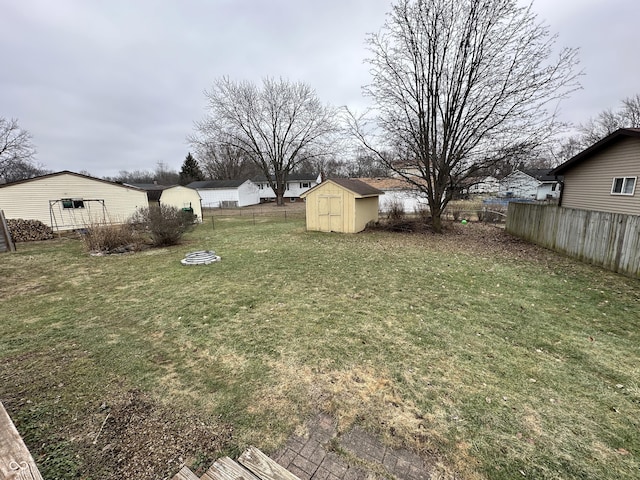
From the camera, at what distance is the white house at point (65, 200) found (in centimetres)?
1423

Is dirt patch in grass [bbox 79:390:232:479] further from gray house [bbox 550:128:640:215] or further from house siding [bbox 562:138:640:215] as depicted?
house siding [bbox 562:138:640:215]

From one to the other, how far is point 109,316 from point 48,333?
2.56 feet

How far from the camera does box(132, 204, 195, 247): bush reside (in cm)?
1086

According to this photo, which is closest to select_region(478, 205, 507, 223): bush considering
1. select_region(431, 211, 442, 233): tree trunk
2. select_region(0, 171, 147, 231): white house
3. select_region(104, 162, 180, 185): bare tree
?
select_region(431, 211, 442, 233): tree trunk

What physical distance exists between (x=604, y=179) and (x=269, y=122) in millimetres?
30076

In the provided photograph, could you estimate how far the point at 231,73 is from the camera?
2875 centimetres

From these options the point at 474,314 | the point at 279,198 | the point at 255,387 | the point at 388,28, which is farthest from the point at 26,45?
the point at 279,198

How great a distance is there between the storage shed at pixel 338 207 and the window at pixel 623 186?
944cm

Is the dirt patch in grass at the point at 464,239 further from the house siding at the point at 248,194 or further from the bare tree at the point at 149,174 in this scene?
the bare tree at the point at 149,174

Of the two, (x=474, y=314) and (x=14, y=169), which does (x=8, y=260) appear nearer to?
(x=474, y=314)

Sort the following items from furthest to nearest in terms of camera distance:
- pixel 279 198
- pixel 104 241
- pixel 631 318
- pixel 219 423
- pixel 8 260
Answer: pixel 279 198 < pixel 104 241 < pixel 8 260 < pixel 631 318 < pixel 219 423

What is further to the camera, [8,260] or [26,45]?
[26,45]

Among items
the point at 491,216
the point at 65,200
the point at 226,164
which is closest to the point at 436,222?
the point at 491,216

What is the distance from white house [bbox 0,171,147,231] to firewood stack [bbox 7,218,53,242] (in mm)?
1006
